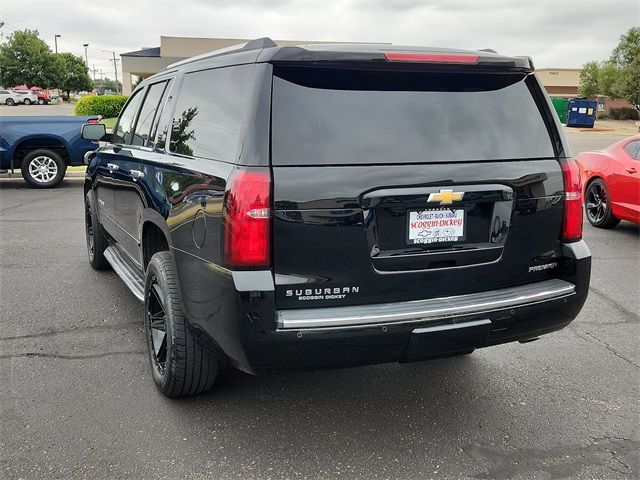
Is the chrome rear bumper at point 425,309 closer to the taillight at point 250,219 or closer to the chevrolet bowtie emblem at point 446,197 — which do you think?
the taillight at point 250,219

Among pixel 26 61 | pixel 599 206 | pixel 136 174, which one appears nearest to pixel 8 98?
pixel 26 61

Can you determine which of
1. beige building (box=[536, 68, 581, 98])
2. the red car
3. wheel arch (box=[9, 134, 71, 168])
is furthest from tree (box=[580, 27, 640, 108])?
wheel arch (box=[9, 134, 71, 168])

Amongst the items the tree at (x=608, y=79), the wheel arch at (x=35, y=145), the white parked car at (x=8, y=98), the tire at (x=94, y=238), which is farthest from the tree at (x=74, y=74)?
the tire at (x=94, y=238)

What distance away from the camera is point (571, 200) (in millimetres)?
3186

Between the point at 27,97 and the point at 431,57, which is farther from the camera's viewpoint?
the point at 27,97

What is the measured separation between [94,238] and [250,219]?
3.78m

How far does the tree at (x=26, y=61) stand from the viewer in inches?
2537

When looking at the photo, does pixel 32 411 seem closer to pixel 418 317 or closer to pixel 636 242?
pixel 418 317

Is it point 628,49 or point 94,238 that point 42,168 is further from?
point 628,49

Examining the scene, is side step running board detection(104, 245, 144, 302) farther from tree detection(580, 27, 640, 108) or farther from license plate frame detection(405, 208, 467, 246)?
tree detection(580, 27, 640, 108)

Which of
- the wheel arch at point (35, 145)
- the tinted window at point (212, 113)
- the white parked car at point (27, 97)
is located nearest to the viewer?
the tinted window at point (212, 113)

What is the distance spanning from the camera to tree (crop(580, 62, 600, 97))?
190ft

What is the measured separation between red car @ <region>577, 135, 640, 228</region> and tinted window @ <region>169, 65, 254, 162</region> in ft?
21.8

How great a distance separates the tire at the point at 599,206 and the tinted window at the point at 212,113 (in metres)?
7.03
